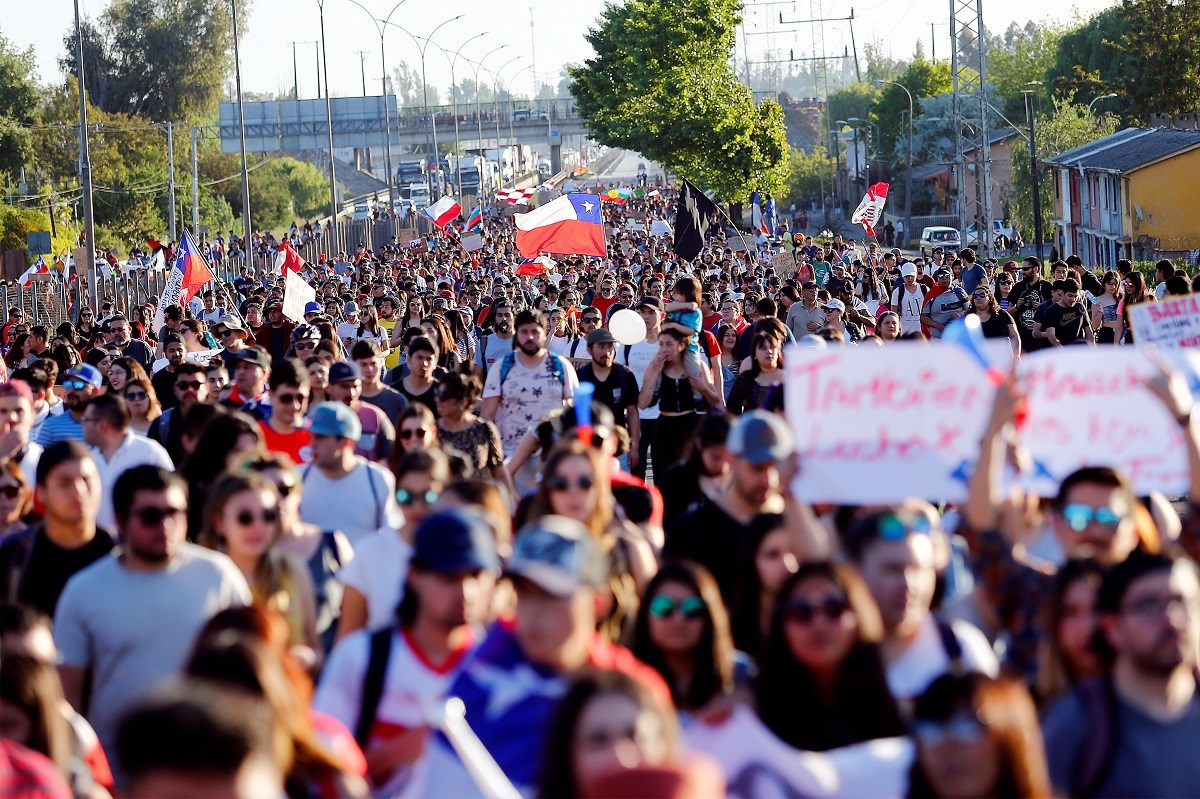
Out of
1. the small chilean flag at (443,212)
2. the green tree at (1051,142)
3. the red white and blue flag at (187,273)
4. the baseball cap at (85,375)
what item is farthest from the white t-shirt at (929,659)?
the green tree at (1051,142)

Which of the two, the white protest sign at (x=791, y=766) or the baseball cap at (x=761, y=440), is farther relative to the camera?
the baseball cap at (x=761, y=440)

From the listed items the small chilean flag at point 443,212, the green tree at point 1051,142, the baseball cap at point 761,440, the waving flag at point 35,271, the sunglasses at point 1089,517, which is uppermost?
the green tree at point 1051,142

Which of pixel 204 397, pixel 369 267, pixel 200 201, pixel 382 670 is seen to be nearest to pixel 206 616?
pixel 382 670

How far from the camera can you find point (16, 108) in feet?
237

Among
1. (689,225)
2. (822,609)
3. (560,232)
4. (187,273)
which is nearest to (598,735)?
(822,609)

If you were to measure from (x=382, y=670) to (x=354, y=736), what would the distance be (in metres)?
0.17

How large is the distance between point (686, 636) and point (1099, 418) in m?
1.90

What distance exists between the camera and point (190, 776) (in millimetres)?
3158

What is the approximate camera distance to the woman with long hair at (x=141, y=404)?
1054cm

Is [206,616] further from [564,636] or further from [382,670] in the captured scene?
[564,636]

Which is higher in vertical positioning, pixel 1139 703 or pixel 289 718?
pixel 289 718

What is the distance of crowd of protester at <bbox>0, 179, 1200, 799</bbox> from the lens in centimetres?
367

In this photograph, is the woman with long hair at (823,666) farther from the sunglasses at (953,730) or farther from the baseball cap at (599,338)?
the baseball cap at (599,338)

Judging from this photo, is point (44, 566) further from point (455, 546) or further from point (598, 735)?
point (598, 735)
